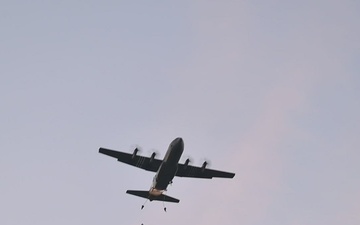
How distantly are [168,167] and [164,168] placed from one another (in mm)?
607

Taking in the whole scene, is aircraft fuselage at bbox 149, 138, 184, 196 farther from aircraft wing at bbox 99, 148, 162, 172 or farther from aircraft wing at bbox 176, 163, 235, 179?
aircraft wing at bbox 176, 163, 235, 179

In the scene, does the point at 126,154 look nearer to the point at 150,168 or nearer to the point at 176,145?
the point at 150,168

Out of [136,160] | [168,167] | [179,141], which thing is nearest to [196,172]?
[136,160]

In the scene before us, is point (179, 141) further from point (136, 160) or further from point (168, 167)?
point (136, 160)

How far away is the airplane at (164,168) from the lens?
2398 inches

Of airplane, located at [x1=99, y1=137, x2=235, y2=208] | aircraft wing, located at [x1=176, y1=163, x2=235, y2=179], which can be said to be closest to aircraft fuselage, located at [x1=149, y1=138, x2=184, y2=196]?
airplane, located at [x1=99, y1=137, x2=235, y2=208]

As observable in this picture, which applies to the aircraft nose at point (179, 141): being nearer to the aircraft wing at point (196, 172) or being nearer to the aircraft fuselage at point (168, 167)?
the aircraft fuselage at point (168, 167)

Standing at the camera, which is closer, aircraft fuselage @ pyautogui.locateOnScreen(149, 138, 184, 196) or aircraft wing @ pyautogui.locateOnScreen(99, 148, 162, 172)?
aircraft fuselage @ pyautogui.locateOnScreen(149, 138, 184, 196)

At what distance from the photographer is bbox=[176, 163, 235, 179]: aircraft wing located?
232 feet

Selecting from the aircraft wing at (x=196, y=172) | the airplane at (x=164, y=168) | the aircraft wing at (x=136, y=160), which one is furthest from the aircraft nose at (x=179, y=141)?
the aircraft wing at (x=196, y=172)

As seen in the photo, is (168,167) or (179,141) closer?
(179,141)

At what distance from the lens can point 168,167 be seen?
62.4 meters

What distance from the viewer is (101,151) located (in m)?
67.7

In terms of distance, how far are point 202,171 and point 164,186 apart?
25.7ft
